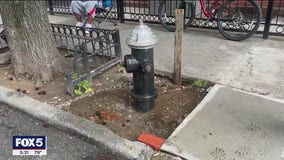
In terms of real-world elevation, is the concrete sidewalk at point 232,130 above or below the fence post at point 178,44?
below

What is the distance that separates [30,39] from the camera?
11.4ft

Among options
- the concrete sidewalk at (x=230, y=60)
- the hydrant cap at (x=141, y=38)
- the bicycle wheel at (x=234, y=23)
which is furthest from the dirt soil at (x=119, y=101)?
the bicycle wheel at (x=234, y=23)

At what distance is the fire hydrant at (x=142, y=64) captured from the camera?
107 inches

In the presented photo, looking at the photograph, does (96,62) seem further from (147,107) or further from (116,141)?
(116,141)

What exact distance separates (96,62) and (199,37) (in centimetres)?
203

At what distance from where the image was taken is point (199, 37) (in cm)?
518

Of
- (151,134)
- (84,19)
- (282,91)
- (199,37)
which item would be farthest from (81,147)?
(84,19)

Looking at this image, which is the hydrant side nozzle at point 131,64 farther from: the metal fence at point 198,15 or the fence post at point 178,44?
the metal fence at point 198,15

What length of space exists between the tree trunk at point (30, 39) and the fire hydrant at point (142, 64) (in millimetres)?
1284

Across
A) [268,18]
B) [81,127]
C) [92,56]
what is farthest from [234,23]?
[81,127]

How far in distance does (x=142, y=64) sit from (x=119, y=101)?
2.03ft

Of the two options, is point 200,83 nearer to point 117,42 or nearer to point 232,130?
point 232,130

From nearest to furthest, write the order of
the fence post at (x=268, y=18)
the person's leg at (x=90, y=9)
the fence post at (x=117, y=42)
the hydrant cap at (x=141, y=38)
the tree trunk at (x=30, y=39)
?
the hydrant cap at (x=141, y=38) < the tree trunk at (x=30, y=39) < the fence post at (x=117, y=42) < the fence post at (x=268, y=18) < the person's leg at (x=90, y=9)

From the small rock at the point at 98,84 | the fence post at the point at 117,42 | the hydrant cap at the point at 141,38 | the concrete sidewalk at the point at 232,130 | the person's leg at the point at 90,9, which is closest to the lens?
the concrete sidewalk at the point at 232,130
